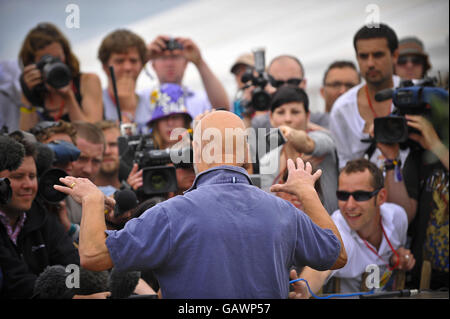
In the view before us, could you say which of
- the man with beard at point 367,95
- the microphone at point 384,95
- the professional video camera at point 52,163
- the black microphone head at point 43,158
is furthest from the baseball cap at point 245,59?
the black microphone head at point 43,158

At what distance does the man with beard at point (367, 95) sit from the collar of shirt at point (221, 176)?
1861mm

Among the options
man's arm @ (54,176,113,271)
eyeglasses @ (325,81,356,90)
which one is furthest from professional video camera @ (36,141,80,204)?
eyeglasses @ (325,81,356,90)

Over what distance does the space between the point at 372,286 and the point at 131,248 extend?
1778mm

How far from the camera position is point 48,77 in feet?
11.6

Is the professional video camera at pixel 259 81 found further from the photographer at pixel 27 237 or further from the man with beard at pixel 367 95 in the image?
the photographer at pixel 27 237

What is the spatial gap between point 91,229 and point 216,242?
14.7 inches

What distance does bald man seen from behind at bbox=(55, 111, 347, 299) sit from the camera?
181 centimetres

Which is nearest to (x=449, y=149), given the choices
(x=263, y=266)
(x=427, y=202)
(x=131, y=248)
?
(x=427, y=202)

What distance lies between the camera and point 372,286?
3186 millimetres

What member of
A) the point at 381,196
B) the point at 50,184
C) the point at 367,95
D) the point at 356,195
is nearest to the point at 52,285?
the point at 50,184

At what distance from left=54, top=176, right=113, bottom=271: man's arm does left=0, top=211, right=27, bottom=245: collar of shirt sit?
35.6 inches

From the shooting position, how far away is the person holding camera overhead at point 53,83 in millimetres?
3580

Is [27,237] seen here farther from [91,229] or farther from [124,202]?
[91,229]
